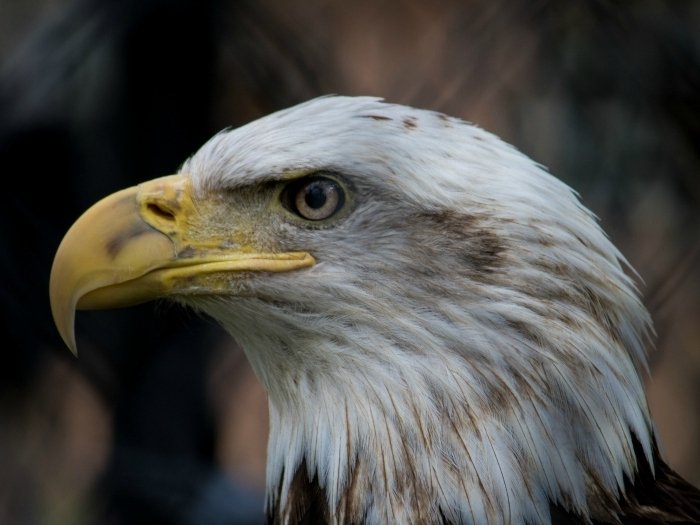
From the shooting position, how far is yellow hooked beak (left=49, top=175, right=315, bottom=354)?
144cm

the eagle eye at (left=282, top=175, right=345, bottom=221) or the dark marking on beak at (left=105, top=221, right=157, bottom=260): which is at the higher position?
the eagle eye at (left=282, top=175, right=345, bottom=221)

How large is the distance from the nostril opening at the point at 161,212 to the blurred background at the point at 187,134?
0.93 ft

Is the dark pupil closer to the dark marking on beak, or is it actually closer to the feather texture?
the feather texture

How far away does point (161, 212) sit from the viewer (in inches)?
58.3

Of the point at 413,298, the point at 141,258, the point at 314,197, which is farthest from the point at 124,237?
the point at 413,298

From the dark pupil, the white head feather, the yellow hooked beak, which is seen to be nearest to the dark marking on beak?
the yellow hooked beak

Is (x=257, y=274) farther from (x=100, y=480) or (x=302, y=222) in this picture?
(x=100, y=480)

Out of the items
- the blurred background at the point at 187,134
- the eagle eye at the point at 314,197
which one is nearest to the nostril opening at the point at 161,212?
the eagle eye at the point at 314,197

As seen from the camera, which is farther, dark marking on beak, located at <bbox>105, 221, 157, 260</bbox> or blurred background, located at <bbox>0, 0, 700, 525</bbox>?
blurred background, located at <bbox>0, 0, 700, 525</bbox>

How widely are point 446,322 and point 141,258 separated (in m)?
0.40

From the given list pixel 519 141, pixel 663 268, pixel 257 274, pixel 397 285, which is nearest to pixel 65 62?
pixel 257 274

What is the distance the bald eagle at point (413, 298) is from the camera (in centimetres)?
140

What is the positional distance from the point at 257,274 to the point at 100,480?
792 millimetres

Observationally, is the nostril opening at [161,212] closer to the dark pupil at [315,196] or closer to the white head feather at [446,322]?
the white head feather at [446,322]
